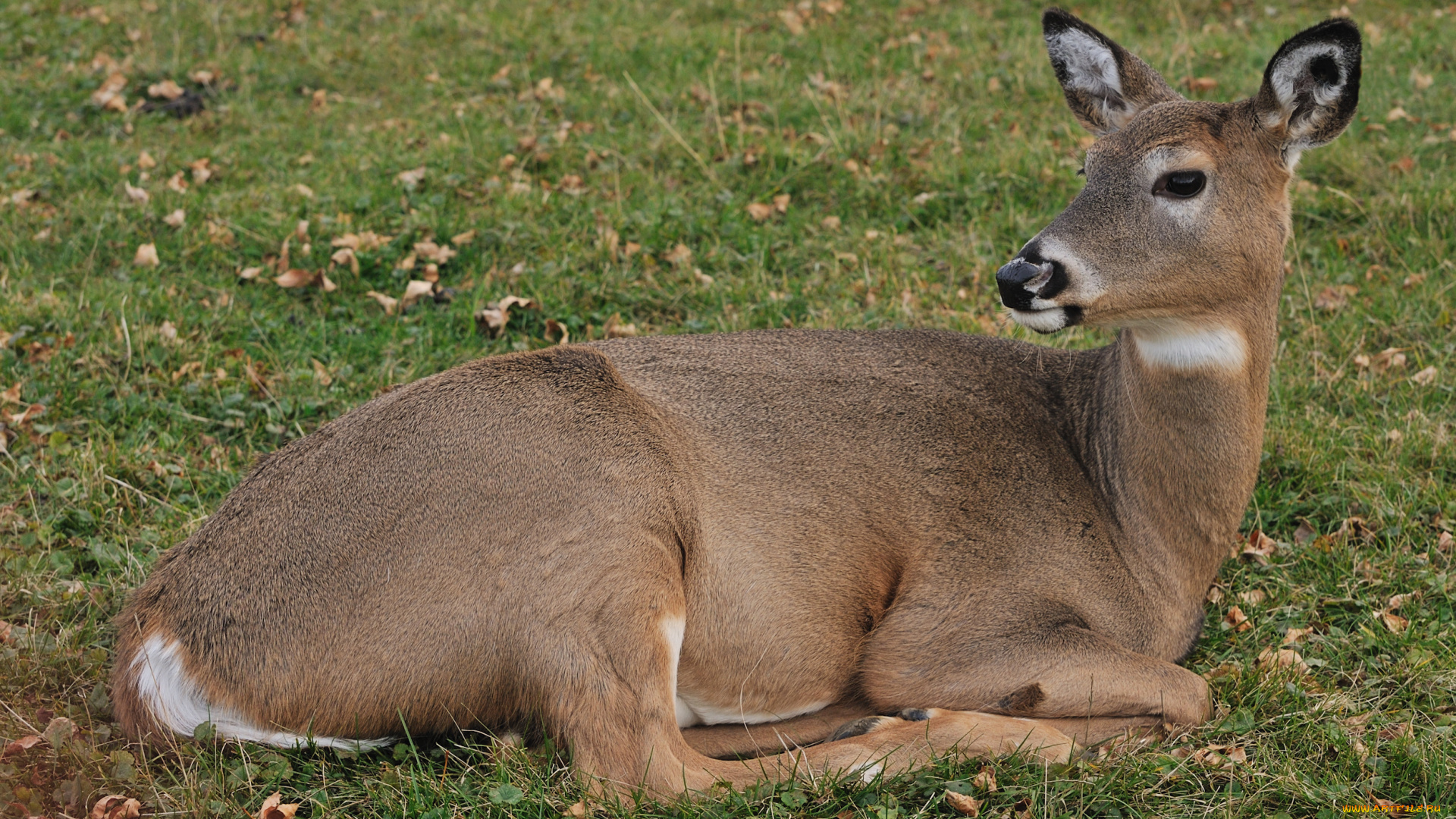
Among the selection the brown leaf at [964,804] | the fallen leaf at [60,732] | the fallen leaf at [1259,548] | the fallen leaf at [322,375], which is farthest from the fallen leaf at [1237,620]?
the fallen leaf at [322,375]

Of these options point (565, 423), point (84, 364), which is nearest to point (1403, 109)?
point (565, 423)

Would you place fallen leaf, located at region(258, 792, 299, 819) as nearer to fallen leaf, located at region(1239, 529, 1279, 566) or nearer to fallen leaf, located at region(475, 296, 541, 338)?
fallen leaf, located at region(475, 296, 541, 338)

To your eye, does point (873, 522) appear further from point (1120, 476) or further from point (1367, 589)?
point (1367, 589)

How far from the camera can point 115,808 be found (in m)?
3.37

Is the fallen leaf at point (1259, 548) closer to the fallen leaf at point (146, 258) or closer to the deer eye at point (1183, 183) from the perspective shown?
the deer eye at point (1183, 183)

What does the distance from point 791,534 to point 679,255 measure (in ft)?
10.2

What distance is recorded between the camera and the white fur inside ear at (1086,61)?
4.49 meters

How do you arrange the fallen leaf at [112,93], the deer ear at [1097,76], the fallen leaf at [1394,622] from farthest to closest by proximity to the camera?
the fallen leaf at [112,93] → the deer ear at [1097,76] → the fallen leaf at [1394,622]

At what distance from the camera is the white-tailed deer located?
3490 mm

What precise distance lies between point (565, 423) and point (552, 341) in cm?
239

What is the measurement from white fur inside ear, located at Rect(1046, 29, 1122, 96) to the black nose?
1213 millimetres

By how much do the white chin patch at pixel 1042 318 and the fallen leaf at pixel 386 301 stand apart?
11.7 feet

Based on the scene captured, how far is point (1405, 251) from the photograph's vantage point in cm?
656

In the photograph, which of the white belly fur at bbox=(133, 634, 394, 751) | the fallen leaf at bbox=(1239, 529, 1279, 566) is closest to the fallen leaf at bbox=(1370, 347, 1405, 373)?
the fallen leaf at bbox=(1239, 529, 1279, 566)
